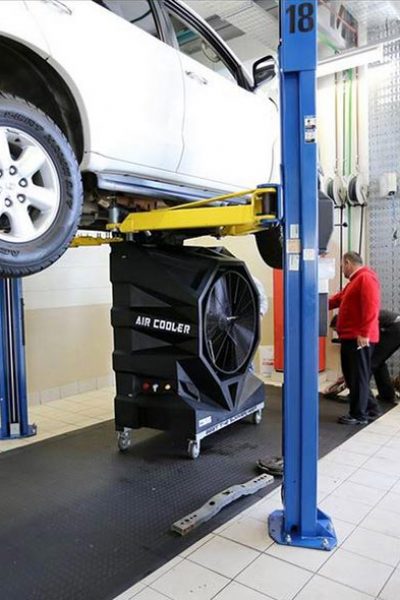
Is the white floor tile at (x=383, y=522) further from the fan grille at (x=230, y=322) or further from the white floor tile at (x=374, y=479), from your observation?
the fan grille at (x=230, y=322)

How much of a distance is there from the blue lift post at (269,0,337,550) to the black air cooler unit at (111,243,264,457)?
1082mm

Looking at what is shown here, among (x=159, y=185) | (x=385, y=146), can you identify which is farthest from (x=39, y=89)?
(x=385, y=146)

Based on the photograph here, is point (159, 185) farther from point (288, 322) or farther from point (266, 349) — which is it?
point (266, 349)

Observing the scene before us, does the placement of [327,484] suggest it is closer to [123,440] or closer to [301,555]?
[301,555]

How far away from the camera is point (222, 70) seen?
5.45 metres

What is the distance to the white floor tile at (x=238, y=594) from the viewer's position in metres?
2.03

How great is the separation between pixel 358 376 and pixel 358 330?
0.39 metres

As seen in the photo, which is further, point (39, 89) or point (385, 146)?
point (385, 146)

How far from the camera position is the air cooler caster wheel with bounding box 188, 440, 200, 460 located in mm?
3555

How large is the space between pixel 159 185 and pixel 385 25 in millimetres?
3818

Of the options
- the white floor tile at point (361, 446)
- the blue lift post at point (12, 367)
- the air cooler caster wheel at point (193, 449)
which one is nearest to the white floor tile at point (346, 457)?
the white floor tile at point (361, 446)

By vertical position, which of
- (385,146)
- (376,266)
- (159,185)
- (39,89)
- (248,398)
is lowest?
(248,398)

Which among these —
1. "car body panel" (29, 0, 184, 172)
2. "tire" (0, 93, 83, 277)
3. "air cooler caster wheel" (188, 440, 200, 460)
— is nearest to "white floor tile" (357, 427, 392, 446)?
"air cooler caster wheel" (188, 440, 200, 460)

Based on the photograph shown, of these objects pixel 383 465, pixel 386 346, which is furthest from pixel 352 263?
pixel 383 465
